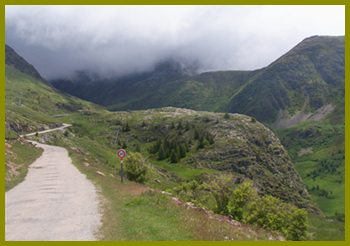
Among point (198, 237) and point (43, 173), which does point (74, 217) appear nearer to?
point (198, 237)

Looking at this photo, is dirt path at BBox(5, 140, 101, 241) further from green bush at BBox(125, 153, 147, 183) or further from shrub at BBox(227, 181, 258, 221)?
green bush at BBox(125, 153, 147, 183)

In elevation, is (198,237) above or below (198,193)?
above

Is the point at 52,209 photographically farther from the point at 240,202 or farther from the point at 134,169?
the point at 134,169

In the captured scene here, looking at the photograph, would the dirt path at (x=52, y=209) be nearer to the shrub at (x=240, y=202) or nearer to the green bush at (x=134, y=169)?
the shrub at (x=240, y=202)

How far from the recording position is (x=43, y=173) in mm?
60375

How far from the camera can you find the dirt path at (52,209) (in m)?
26.5

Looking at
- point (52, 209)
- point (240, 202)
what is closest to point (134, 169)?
point (240, 202)

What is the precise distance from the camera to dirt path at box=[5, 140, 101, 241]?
2652 centimetres

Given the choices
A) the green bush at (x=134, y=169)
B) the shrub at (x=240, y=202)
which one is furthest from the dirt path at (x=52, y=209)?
the green bush at (x=134, y=169)

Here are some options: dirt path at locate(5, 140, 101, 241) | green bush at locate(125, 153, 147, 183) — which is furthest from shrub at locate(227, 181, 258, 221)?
green bush at locate(125, 153, 147, 183)

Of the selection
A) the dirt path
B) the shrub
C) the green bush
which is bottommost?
the shrub

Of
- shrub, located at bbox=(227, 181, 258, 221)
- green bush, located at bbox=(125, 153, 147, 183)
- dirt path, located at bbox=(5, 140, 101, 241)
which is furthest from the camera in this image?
green bush, located at bbox=(125, 153, 147, 183)

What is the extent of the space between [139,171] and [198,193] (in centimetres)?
1292

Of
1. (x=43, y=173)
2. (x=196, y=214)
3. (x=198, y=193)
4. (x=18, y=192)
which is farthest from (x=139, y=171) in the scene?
(x=196, y=214)
